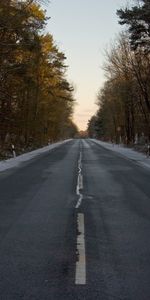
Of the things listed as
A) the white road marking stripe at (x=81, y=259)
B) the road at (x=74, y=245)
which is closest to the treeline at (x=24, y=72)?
the road at (x=74, y=245)

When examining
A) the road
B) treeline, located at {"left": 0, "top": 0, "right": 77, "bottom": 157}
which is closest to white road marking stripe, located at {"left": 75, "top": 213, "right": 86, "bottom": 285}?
the road

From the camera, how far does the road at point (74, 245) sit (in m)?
5.80

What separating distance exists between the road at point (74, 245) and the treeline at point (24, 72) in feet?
57.3

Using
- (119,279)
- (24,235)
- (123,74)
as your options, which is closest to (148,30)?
(123,74)

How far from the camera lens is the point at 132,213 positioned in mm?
11414

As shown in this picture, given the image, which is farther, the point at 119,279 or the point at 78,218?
the point at 78,218

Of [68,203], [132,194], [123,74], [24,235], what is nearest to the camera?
[24,235]

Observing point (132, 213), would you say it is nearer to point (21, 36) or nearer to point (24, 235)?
point (24, 235)

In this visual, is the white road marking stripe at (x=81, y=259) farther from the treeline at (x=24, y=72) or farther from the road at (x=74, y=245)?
the treeline at (x=24, y=72)

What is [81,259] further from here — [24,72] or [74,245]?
[24,72]

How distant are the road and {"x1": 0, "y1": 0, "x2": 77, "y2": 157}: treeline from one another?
17.5 metres

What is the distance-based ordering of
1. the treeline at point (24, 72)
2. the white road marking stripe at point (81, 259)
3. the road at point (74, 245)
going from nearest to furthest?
the road at point (74, 245)
the white road marking stripe at point (81, 259)
the treeline at point (24, 72)

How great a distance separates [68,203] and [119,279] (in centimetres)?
675

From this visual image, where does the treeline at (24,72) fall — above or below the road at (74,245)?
above
